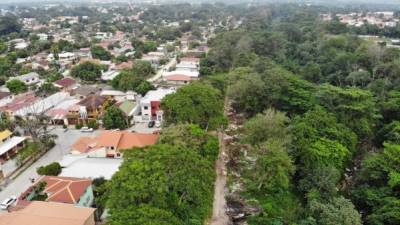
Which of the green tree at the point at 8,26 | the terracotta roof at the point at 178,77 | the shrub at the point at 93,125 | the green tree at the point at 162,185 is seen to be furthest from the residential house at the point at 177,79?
the green tree at the point at 8,26

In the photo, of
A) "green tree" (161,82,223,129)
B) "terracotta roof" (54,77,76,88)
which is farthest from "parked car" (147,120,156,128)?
"terracotta roof" (54,77,76,88)

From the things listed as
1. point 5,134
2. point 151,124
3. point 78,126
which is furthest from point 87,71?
point 5,134

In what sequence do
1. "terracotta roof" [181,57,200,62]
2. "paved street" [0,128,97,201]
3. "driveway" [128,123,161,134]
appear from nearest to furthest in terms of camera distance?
"paved street" [0,128,97,201]
"driveway" [128,123,161,134]
"terracotta roof" [181,57,200,62]

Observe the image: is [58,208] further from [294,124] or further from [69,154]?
[294,124]

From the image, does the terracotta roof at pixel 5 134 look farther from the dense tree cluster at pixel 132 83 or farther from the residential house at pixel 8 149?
the dense tree cluster at pixel 132 83

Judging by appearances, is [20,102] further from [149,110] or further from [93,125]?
[149,110]

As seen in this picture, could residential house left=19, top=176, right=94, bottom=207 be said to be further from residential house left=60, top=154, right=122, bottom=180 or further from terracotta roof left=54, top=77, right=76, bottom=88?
terracotta roof left=54, top=77, right=76, bottom=88

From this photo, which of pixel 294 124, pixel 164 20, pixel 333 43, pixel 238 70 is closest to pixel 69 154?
pixel 294 124
